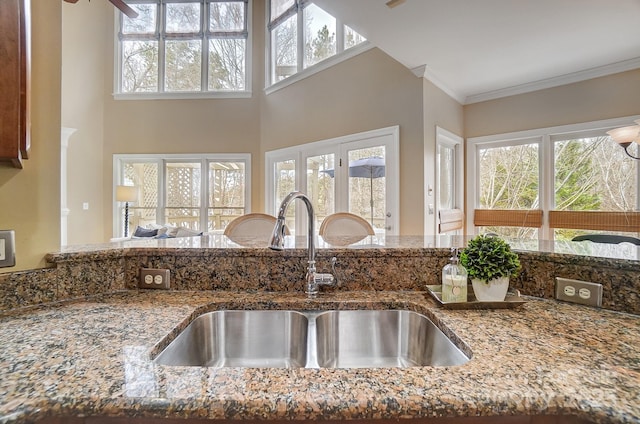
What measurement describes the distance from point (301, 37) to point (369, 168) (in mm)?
2801

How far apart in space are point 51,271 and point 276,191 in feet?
14.7

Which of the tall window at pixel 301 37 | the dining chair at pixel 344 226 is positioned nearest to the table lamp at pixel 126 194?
the tall window at pixel 301 37

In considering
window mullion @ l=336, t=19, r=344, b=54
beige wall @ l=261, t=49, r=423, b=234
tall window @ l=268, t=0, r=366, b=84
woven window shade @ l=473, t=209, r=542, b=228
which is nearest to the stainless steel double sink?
beige wall @ l=261, t=49, r=423, b=234

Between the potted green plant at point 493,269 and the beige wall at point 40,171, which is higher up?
the beige wall at point 40,171

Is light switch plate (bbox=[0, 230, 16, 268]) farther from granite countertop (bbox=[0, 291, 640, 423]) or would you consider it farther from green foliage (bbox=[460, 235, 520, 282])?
green foliage (bbox=[460, 235, 520, 282])

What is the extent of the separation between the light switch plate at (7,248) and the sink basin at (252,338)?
598 mm

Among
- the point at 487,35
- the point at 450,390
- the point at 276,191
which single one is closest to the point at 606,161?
the point at 487,35

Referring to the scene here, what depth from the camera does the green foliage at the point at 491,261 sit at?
3.04 feet

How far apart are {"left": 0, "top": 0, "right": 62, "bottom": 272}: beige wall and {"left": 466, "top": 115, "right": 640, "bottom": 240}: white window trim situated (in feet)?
13.5

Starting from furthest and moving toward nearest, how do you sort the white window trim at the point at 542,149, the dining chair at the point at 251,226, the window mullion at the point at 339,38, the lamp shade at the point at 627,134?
1. the window mullion at the point at 339,38
2. the white window trim at the point at 542,149
3. the lamp shade at the point at 627,134
4. the dining chair at the point at 251,226

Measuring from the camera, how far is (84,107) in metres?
5.42

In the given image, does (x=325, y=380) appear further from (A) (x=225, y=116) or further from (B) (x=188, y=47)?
(B) (x=188, y=47)

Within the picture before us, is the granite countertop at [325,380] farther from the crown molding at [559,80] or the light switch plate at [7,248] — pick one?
the crown molding at [559,80]

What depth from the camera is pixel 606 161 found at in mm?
3115
